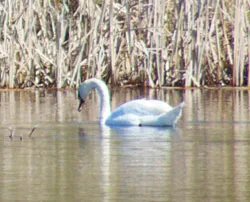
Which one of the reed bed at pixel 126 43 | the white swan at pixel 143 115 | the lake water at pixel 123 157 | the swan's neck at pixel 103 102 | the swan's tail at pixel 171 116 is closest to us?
the lake water at pixel 123 157

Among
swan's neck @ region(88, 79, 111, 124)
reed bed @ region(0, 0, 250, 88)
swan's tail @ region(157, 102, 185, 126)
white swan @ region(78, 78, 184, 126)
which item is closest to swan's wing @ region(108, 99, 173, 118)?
white swan @ region(78, 78, 184, 126)

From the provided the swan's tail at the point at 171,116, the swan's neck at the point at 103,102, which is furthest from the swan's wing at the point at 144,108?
the swan's neck at the point at 103,102

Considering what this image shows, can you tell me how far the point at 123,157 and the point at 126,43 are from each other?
32.5 ft

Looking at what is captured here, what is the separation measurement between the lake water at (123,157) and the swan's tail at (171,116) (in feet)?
0.41

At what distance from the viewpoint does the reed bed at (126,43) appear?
61.6ft

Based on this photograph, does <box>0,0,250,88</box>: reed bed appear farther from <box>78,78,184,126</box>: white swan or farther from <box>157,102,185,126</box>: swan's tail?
<box>157,102,185,126</box>: swan's tail

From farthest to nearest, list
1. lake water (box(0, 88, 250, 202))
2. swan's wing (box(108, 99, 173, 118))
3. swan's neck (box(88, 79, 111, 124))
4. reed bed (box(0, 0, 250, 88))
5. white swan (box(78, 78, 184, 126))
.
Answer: reed bed (box(0, 0, 250, 88))
swan's neck (box(88, 79, 111, 124))
swan's wing (box(108, 99, 173, 118))
white swan (box(78, 78, 184, 126))
lake water (box(0, 88, 250, 202))

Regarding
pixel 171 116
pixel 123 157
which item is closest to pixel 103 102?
pixel 171 116

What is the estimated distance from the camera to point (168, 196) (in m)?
7.50

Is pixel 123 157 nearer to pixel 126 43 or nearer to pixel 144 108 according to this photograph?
pixel 144 108

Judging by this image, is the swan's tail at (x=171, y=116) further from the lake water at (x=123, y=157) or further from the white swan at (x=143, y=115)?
the lake water at (x=123, y=157)

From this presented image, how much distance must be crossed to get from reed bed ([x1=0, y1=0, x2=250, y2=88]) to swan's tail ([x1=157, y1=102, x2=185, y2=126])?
246 inches

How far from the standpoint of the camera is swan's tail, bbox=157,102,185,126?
1232 cm

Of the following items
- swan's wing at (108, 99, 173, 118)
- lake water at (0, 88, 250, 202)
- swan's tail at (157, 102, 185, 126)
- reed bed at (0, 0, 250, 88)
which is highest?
reed bed at (0, 0, 250, 88)
